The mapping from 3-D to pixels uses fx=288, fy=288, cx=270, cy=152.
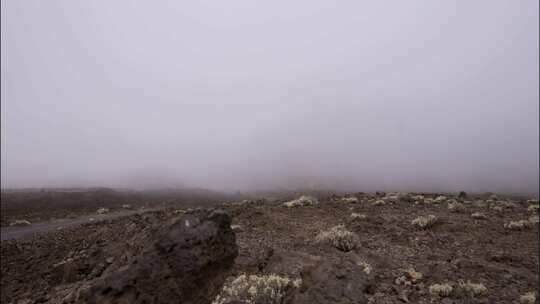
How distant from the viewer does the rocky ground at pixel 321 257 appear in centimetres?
628

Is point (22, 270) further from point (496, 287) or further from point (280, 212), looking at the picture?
point (496, 287)

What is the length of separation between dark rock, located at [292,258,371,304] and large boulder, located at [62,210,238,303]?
197 centimetres

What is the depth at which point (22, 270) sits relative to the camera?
40.2ft

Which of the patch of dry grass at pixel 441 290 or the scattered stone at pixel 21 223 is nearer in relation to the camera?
the patch of dry grass at pixel 441 290

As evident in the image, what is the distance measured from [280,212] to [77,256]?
10.1 metres

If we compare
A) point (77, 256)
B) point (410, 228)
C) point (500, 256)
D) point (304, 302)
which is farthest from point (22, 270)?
point (500, 256)

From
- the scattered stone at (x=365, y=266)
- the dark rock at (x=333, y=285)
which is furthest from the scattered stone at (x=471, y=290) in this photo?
the dark rock at (x=333, y=285)

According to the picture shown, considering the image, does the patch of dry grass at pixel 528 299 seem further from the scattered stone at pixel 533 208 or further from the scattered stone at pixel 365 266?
the scattered stone at pixel 533 208

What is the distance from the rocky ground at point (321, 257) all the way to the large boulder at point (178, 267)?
24 mm

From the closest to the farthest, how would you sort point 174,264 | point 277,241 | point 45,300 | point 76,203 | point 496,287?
point 174,264 → point 496,287 → point 45,300 → point 277,241 → point 76,203

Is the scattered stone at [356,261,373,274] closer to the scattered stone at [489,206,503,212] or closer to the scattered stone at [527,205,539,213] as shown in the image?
the scattered stone at [489,206,503,212]

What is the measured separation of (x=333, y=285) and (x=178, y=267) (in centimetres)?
364

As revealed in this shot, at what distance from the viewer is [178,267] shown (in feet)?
17.5

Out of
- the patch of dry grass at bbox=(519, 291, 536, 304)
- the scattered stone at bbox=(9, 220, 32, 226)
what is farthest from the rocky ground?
the scattered stone at bbox=(9, 220, 32, 226)
